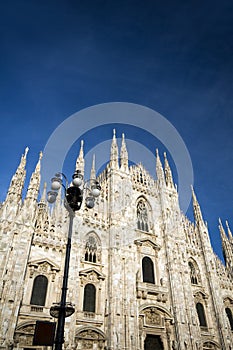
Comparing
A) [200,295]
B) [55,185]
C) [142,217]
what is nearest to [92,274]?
[142,217]

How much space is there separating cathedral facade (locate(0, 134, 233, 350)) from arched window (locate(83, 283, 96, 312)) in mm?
64

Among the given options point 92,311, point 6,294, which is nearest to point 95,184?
point 6,294

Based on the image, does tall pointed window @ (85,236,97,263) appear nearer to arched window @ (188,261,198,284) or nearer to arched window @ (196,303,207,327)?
arched window @ (188,261,198,284)

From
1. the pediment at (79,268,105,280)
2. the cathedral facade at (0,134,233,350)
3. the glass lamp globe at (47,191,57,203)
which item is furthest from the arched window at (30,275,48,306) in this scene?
the glass lamp globe at (47,191,57,203)

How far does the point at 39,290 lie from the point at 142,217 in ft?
40.3

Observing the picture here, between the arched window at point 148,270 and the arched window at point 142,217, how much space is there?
303cm

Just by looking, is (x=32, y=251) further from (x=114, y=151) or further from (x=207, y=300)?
(x=207, y=300)

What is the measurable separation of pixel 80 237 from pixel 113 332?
6810 millimetres

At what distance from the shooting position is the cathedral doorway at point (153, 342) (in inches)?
789

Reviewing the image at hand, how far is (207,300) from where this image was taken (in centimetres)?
2495

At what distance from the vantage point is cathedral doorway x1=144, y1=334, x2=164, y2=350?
65.8 ft

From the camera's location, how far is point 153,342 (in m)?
20.5

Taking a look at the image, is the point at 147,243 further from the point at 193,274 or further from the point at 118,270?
the point at 193,274

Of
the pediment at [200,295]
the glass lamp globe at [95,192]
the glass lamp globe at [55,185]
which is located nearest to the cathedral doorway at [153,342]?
the pediment at [200,295]
